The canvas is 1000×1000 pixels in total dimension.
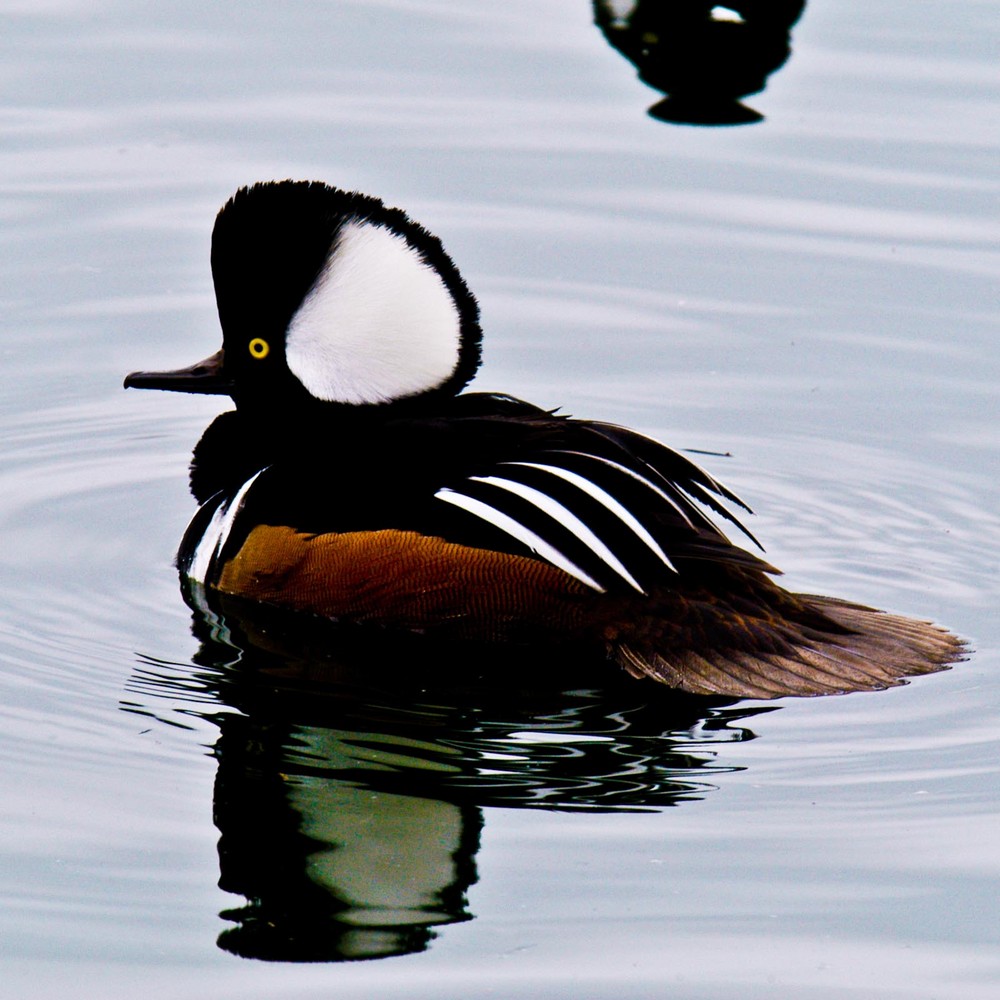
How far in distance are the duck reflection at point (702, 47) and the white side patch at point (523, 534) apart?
588 cm

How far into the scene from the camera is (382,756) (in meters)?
6.18

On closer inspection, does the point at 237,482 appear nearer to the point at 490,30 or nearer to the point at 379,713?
the point at 379,713

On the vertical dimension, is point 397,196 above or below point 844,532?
above

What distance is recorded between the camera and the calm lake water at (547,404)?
5309 mm

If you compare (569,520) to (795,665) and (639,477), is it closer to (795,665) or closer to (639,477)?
(639,477)

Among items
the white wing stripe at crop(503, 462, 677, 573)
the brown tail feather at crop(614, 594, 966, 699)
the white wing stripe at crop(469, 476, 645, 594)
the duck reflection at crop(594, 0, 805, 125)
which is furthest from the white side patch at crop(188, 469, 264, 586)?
the duck reflection at crop(594, 0, 805, 125)

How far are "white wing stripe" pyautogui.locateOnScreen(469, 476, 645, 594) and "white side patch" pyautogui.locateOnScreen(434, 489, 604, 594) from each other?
0.08 meters

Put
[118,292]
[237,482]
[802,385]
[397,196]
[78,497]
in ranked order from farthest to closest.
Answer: [397,196]
[118,292]
[802,385]
[78,497]
[237,482]

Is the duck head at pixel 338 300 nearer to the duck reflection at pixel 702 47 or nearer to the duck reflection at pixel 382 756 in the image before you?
the duck reflection at pixel 382 756

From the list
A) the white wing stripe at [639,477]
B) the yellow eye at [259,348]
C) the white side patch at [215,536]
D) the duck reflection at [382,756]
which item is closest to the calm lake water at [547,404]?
the duck reflection at [382,756]

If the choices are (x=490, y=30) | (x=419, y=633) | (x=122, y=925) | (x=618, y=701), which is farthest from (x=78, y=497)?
(x=490, y=30)

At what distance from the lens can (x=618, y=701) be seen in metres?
6.54

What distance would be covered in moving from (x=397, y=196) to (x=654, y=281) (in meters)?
1.51

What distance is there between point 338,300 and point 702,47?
6.33 metres
